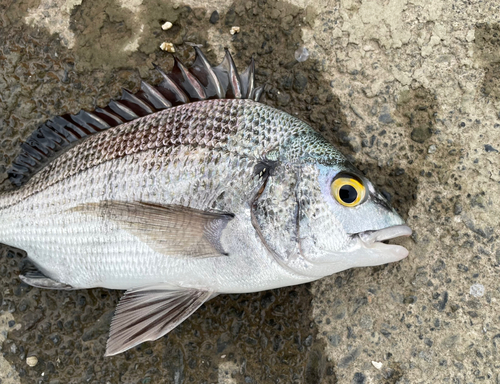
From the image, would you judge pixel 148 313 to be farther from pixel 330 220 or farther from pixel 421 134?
pixel 421 134

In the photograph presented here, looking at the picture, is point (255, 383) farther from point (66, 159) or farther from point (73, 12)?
point (73, 12)

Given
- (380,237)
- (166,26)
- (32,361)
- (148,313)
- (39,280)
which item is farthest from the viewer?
(166,26)

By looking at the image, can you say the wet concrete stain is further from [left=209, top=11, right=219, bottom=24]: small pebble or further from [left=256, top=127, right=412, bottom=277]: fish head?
[left=256, top=127, right=412, bottom=277]: fish head

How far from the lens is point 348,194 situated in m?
1.68

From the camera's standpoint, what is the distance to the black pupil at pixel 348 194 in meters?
1.67

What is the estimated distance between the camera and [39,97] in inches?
89.0

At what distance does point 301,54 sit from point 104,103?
1128mm

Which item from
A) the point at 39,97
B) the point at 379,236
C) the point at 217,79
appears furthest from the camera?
the point at 39,97

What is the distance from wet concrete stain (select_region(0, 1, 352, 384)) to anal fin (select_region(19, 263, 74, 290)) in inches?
6.9

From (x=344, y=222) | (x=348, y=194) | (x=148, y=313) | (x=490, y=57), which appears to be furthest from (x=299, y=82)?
(x=148, y=313)

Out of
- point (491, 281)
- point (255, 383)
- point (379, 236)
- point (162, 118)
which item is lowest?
point (255, 383)

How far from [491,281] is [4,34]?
9.72ft

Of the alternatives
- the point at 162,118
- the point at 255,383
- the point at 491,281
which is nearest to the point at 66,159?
the point at 162,118

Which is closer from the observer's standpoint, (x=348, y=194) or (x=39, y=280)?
(x=348, y=194)
